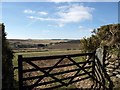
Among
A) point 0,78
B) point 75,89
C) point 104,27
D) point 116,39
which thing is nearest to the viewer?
point 0,78

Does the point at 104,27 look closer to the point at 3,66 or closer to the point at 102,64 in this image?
the point at 102,64

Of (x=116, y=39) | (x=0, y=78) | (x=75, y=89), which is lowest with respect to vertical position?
(x=75, y=89)

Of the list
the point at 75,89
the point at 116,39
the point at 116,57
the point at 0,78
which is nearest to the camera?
the point at 0,78

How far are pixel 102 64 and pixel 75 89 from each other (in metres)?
1.91

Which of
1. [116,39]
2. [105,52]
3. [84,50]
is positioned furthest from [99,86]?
[84,50]

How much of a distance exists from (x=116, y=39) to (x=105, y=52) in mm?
2834

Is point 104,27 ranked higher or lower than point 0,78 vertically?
higher

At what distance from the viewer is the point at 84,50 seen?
19375mm

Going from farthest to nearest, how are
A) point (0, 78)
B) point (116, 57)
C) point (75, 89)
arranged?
point (116, 57), point (75, 89), point (0, 78)

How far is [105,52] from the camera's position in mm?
13562

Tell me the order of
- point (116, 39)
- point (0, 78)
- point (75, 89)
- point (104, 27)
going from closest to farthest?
point (0, 78)
point (75, 89)
point (116, 39)
point (104, 27)

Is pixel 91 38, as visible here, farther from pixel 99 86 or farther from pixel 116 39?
pixel 99 86

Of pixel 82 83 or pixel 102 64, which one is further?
pixel 82 83

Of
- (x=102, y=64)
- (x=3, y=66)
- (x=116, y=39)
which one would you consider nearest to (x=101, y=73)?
(x=102, y=64)
